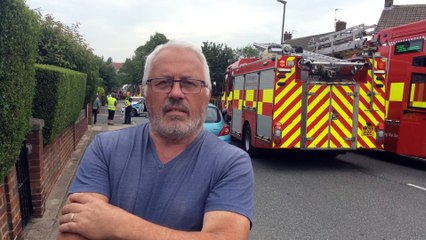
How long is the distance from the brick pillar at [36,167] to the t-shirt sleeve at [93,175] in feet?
9.51

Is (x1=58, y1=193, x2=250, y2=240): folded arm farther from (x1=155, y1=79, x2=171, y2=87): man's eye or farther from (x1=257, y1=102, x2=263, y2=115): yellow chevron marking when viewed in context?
(x1=257, y1=102, x2=263, y2=115): yellow chevron marking

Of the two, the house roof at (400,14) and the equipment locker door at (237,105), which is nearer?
the equipment locker door at (237,105)

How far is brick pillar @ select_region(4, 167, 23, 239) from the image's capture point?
11.0ft

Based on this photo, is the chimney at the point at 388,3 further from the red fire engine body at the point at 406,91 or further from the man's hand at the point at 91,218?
the man's hand at the point at 91,218

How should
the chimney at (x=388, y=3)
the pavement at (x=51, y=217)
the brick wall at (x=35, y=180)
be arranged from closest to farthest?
the brick wall at (x=35, y=180) → the pavement at (x=51, y=217) → the chimney at (x=388, y=3)

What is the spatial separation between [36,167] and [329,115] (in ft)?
19.4

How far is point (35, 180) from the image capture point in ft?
14.6

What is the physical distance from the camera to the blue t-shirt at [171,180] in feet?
5.44

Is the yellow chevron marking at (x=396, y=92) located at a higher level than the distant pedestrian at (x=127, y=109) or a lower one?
higher

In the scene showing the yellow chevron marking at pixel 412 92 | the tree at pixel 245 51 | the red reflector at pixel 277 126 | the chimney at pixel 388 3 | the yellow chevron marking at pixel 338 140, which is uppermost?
the chimney at pixel 388 3

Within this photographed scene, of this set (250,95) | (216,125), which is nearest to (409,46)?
(250,95)

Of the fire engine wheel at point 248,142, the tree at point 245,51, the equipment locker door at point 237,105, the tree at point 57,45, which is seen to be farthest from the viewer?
the tree at point 245,51

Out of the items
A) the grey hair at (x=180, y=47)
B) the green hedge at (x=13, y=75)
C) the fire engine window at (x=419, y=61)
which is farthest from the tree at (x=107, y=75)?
the grey hair at (x=180, y=47)

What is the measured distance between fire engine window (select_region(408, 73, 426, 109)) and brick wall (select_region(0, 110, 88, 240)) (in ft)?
24.5
